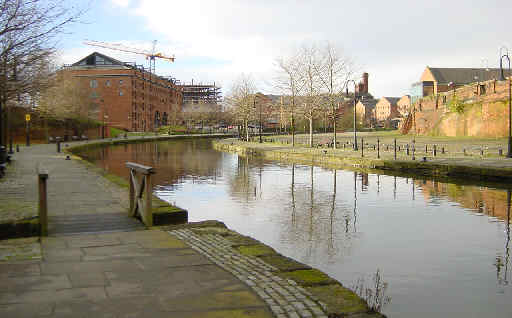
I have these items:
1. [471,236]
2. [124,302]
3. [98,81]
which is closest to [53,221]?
[124,302]

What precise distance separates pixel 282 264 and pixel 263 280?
808 mm

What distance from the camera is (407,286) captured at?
24.2 feet

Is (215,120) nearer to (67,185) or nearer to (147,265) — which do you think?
(67,185)

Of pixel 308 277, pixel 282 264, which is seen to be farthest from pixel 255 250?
pixel 308 277

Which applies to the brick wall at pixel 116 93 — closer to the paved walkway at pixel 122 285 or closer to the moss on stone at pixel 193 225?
the moss on stone at pixel 193 225

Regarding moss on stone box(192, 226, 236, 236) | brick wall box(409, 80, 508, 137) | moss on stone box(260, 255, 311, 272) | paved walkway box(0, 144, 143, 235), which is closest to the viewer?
moss on stone box(260, 255, 311, 272)

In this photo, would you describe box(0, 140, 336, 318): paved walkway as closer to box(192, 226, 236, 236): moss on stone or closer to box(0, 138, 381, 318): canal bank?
box(0, 138, 381, 318): canal bank

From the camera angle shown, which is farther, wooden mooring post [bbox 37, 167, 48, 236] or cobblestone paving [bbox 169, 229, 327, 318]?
wooden mooring post [bbox 37, 167, 48, 236]

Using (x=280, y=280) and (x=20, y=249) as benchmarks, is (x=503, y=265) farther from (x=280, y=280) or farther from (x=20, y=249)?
(x=20, y=249)

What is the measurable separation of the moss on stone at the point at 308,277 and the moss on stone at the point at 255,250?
3.34 ft

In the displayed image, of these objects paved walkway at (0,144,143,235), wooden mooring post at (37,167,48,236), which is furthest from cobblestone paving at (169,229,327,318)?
wooden mooring post at (37,167,48,236)

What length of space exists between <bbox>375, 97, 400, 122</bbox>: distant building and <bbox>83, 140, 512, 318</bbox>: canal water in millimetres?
125626

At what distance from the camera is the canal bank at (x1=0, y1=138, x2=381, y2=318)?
15.8 ft

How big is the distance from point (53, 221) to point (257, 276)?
502 cm
